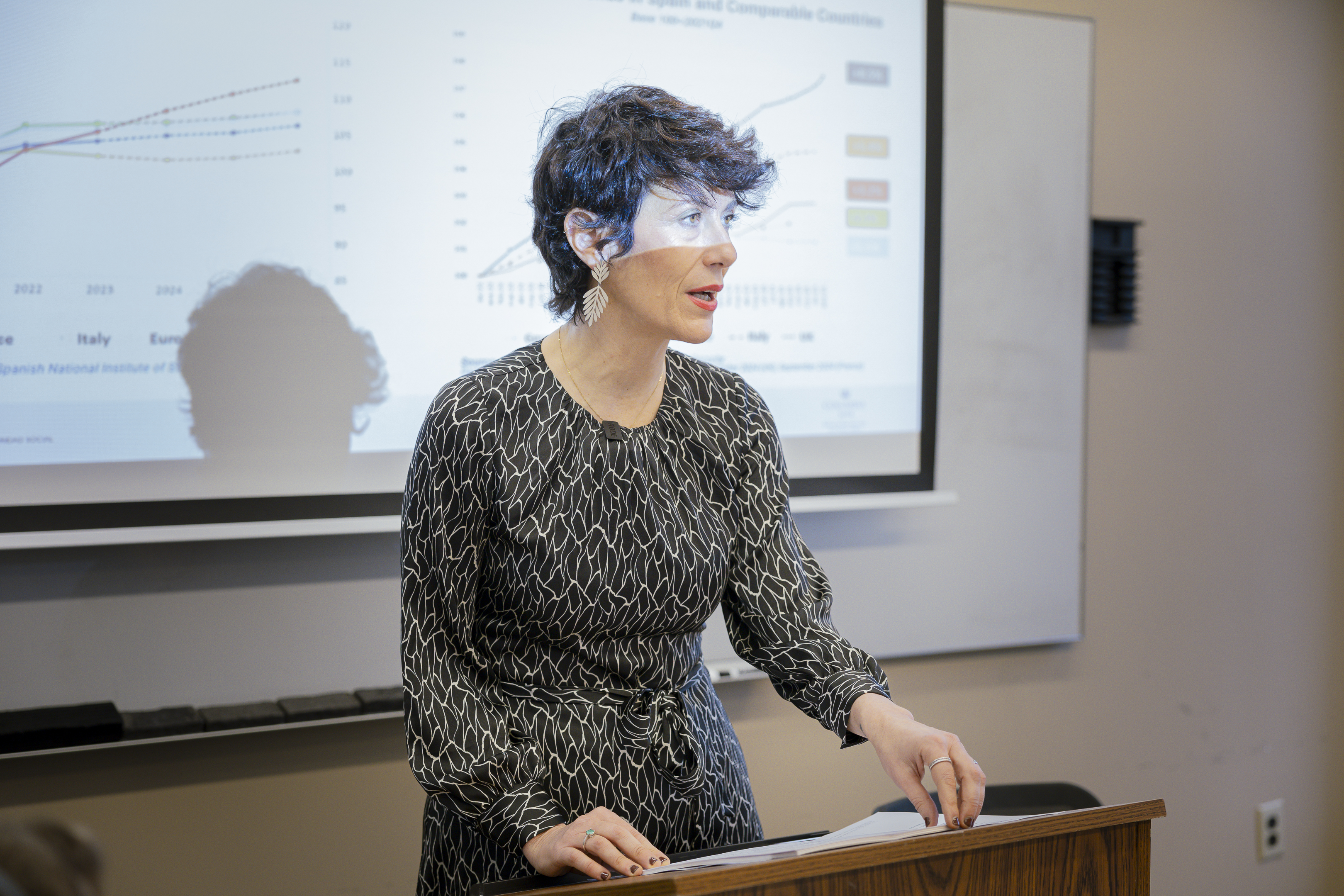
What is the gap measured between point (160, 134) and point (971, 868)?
1476mm

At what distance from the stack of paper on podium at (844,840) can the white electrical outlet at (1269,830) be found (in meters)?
2.00

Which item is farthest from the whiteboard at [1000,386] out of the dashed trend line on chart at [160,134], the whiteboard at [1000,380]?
the dashed trend line on chart at [160,134]

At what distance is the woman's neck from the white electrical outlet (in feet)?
7.26

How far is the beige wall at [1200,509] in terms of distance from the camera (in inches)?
94.0

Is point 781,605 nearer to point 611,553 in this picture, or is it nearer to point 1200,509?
point 611,553

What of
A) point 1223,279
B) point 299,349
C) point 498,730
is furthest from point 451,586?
point 1223,279

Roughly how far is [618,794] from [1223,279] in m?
2.04

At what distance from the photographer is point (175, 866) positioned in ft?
5.77

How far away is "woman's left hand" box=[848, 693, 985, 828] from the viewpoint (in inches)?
38.9

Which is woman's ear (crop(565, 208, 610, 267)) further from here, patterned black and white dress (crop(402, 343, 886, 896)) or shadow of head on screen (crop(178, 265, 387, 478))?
shadow of head on screen (crop(178, 265, 387, 478))

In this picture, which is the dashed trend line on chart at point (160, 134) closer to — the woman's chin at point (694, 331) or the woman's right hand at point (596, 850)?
the woman's chin at point (694, 331)

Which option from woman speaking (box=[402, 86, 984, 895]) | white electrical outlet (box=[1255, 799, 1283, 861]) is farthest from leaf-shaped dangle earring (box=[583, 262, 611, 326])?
white electrical outlet (box=[1255, 799, 1283, 861])

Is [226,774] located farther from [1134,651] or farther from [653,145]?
[1134,651]

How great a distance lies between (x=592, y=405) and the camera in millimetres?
1208
